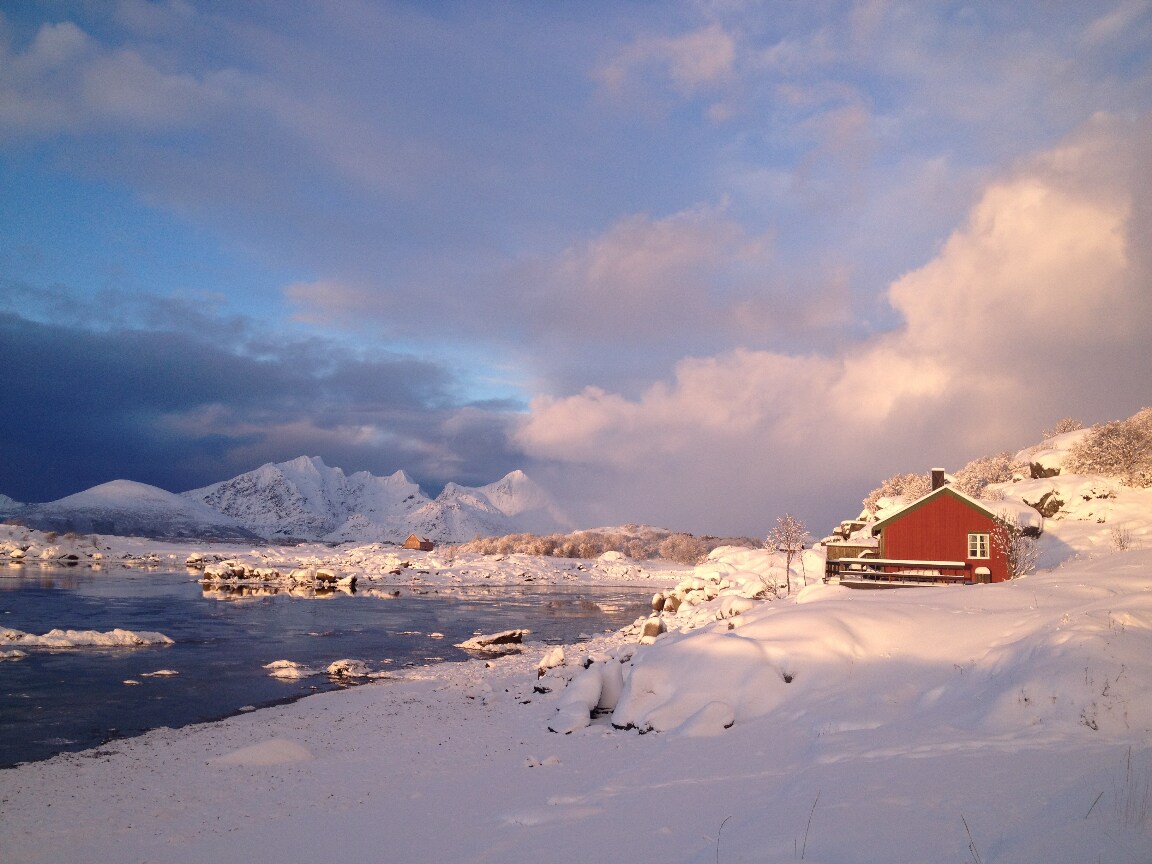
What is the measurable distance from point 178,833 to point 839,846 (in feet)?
37.2

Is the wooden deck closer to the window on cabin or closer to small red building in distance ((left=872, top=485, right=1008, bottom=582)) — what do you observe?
small red building in distance ((left=872, top=485, right=1008, bottom=582))

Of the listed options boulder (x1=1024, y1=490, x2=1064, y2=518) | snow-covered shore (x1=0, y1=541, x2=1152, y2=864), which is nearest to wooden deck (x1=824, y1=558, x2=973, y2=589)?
snow-covered shore (x1=0, y1=541, x2=1152, y2=864)

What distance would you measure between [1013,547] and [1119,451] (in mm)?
23787

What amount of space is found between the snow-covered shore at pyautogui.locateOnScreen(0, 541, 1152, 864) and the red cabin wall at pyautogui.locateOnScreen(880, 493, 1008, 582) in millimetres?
13755

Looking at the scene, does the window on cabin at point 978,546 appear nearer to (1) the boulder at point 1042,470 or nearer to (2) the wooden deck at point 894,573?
(2) the wooden deck at point 894,573

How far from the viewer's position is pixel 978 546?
115 feet

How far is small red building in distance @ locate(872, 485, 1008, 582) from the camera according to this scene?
3484cm

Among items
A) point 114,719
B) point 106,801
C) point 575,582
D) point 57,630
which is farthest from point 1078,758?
point 575,582

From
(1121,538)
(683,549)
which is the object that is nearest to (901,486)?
(1121,538)

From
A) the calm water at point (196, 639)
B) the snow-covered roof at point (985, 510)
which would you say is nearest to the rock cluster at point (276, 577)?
the calm water at point (196, 639)

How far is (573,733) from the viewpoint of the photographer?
17.5 m

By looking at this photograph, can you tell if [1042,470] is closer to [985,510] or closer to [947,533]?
[985,510]

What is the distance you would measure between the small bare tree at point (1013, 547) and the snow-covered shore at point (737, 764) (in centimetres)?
1133

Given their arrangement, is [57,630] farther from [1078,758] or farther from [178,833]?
[1078,758]
